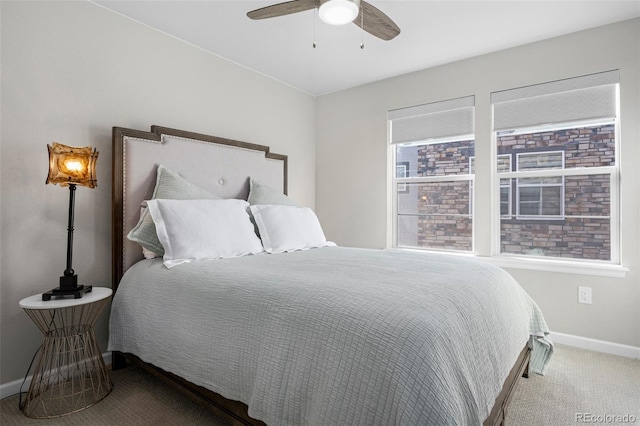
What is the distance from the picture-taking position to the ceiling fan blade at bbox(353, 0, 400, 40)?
73.4 inches

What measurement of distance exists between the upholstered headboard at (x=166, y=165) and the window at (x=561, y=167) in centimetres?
237

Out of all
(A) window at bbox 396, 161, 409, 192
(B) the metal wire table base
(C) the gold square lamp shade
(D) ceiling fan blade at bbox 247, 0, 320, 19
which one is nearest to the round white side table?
(B) the metal wire table base

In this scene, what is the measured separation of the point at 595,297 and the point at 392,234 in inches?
72.5

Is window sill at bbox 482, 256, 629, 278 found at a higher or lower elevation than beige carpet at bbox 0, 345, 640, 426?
higher

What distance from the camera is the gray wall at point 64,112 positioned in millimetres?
2064

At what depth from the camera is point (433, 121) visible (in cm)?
356

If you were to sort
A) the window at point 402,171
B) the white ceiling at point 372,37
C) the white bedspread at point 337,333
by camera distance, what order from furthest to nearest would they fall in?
the window at point 402,171, the white ceiling at point 372,37, the white bedspread at point 337,333

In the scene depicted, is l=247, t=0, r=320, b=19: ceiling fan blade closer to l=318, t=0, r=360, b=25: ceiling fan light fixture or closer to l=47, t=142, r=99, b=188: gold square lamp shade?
l=318, t=0, r=360, b=25: ceiling fan light fixture

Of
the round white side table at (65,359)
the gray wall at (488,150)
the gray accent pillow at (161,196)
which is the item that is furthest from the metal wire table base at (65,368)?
the gray wall at (488,150)

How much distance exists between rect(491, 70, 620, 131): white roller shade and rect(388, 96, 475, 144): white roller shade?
0.25 meters

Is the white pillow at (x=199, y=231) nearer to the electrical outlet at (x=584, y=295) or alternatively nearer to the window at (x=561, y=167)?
the window at (x=561, y=167)

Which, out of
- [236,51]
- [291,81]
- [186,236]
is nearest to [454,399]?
[186,236]

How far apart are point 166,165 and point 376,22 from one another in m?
1.82

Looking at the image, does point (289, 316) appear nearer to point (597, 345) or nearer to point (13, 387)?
point (13, 387)
